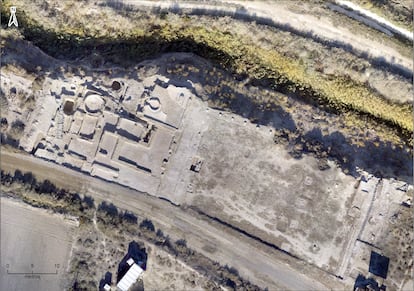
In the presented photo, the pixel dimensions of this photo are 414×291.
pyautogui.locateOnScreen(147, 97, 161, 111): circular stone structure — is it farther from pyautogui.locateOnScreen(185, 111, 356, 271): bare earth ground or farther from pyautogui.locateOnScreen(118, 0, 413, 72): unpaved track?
pyautogui.locateOnScreen(118, 0, 413, 72): unpaved track

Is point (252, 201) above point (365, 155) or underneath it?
underneath

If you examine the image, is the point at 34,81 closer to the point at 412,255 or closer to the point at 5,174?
the point at 5,174

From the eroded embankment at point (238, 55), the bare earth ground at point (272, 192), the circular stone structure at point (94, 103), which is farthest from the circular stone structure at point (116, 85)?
the bare earth ground at point (272, 192)

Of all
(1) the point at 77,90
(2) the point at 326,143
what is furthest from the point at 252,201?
(1) the point at 77,90

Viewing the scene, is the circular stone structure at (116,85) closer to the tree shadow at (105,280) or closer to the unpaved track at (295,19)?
the unpaved track at (295,19)

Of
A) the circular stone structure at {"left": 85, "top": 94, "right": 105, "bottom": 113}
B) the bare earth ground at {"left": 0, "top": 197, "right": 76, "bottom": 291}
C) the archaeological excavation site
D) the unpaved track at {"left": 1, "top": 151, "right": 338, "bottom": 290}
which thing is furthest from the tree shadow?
the circular stone structure at {"left": 85, "top": 94, "right": 105, "bottom": 113}
